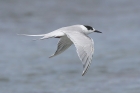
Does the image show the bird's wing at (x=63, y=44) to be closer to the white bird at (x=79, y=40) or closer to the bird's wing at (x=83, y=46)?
the white bird at (x=79, y=40)

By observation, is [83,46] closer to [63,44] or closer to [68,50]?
[63,44]

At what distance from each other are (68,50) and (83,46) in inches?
238

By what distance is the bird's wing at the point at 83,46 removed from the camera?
5361 mm

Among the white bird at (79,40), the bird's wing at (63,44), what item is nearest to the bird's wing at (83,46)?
the white bird at (79,40)

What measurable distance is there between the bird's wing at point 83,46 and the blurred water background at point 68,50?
3292 mm

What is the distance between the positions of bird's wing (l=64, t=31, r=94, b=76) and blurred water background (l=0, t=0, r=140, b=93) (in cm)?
329

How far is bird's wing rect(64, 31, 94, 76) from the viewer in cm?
536

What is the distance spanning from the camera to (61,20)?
548 inches

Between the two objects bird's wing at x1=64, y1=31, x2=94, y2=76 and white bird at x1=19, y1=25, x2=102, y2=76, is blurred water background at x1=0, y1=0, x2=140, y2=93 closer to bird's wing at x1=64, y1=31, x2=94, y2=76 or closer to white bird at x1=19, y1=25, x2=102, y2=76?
white bird at x1=19, y1=25, x2=102, y2=76

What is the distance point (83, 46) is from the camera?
561 cm

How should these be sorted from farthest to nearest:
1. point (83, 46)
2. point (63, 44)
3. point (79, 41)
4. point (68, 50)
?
point (68, 50) → point (63, 44) → point (79, 41) → point (83, 46)

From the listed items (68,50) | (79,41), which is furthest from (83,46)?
(68,50)

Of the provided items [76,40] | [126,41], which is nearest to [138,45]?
[126,41]

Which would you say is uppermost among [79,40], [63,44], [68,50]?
[79,40]
